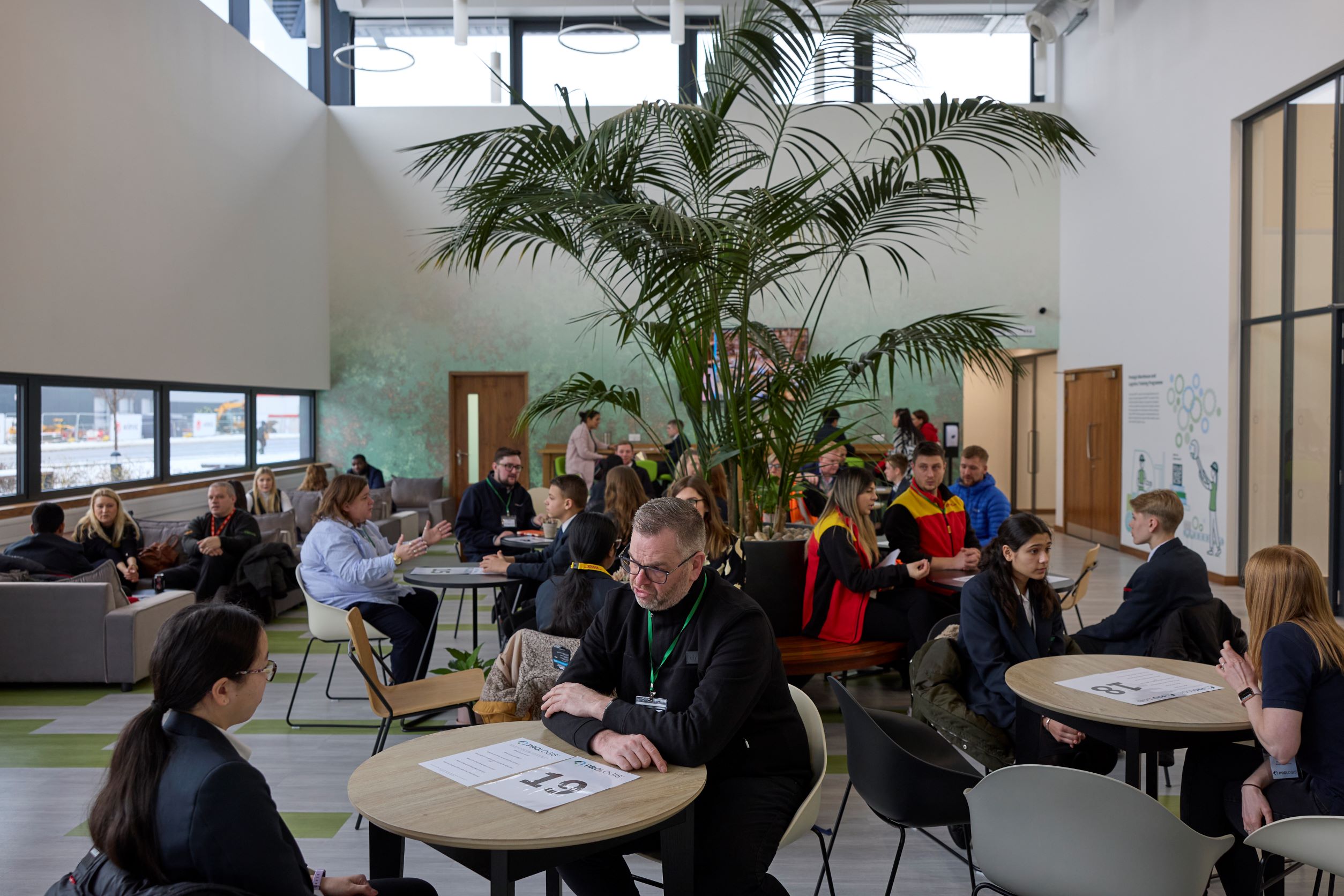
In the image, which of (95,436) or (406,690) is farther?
(95,436)

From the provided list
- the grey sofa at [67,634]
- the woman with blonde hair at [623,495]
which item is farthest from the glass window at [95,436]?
the woman with blonde hair at [623,495]

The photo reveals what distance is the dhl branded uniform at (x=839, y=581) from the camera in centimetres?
489

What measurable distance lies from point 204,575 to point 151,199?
175 inches

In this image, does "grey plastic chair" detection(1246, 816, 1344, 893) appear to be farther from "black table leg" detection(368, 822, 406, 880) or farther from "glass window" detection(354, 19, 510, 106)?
"glass window" detection(354, 19, 510, 106)

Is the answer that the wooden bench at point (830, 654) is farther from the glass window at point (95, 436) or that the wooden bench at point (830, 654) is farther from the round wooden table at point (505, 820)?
the glass window at point (95, 436)

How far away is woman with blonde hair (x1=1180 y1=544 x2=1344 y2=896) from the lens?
243 centimetres

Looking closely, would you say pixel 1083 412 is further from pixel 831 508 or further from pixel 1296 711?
pixel 1296 711

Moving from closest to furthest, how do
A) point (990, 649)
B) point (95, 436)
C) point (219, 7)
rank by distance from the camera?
1. point (990, 649)
2. point (95, 436)
3. point (219, 7)

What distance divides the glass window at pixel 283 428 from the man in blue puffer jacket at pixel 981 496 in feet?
31.0

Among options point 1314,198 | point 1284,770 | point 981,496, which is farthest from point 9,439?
point 1314,198

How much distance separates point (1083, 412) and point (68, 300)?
460 inches

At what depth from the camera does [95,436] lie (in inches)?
362

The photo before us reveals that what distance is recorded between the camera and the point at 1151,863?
6.81ft

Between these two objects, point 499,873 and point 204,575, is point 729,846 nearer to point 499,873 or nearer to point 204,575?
Answer: point 499,873
